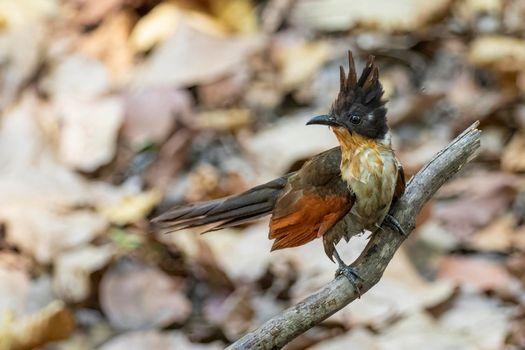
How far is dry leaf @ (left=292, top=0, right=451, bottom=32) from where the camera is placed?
6305mm

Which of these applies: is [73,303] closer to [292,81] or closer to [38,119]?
[38,119]

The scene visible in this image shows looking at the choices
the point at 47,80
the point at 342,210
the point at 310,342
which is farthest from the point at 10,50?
the point at 342,210

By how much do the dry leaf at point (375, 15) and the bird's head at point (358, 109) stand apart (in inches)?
147

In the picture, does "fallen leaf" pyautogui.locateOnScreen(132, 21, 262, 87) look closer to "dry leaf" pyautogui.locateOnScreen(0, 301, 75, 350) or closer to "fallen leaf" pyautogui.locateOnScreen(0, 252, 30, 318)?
"fallen leaf" pyautogui.locateOnScreen(0, 252, 30, 318)

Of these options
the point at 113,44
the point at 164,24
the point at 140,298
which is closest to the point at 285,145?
the point at 140,298

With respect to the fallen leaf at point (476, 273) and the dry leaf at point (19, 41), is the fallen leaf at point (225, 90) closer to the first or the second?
the dry leaf at point (19, 41)

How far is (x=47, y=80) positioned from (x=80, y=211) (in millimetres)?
1481

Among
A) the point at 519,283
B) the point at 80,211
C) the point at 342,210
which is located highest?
the point at 342,210

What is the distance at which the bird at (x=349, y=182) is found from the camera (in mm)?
2607

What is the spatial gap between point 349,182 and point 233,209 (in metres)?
0.42

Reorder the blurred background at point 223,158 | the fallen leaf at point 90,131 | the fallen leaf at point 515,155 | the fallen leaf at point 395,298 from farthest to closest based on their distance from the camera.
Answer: the fallen leaf at point 90,131, the fallen leaf at point 515,155, the blurred background at point 223,158, the fallen leaf at point 395,298

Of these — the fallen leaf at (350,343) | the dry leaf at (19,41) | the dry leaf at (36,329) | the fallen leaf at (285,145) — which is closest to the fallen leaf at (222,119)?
the fallen leaf at (285,145)

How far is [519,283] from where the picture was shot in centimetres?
443

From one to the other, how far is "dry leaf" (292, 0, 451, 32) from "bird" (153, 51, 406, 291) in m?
3.69
